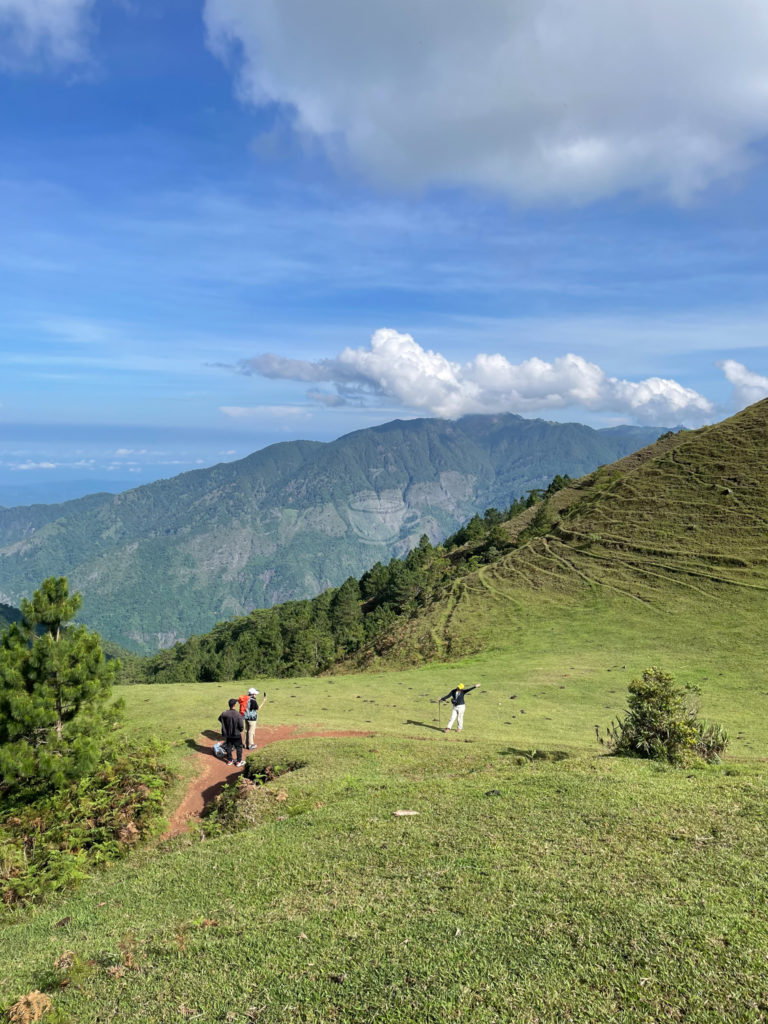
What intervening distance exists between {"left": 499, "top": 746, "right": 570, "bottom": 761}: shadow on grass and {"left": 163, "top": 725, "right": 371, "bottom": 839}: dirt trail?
616 cm

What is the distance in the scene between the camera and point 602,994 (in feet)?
22.6

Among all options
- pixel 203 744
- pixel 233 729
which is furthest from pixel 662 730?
pixel 203 744

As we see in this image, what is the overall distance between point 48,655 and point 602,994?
648 inches

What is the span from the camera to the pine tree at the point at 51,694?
52.6ft

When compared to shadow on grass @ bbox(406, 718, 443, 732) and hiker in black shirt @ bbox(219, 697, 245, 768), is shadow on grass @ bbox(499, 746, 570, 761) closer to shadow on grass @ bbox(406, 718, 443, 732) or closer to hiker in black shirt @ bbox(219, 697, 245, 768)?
shadow on grass @ bbox(406, 718, 443, 732)

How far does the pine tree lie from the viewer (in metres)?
16.0

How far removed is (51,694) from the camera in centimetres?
1686

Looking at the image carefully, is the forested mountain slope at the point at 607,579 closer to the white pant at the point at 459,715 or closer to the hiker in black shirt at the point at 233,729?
the white pant at the point at 459,715

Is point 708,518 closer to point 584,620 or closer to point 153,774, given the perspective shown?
point 584,620

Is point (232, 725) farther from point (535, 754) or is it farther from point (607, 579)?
point (607, 579)

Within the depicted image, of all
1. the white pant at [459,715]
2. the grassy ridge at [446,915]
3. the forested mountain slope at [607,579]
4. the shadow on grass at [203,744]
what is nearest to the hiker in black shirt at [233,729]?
the shadow on grass at [203,744]

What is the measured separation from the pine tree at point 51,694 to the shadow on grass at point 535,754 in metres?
13.4

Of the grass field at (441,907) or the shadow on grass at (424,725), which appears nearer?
the grass field at (441,907)

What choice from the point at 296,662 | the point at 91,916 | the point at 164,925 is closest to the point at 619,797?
the point at 164,925
